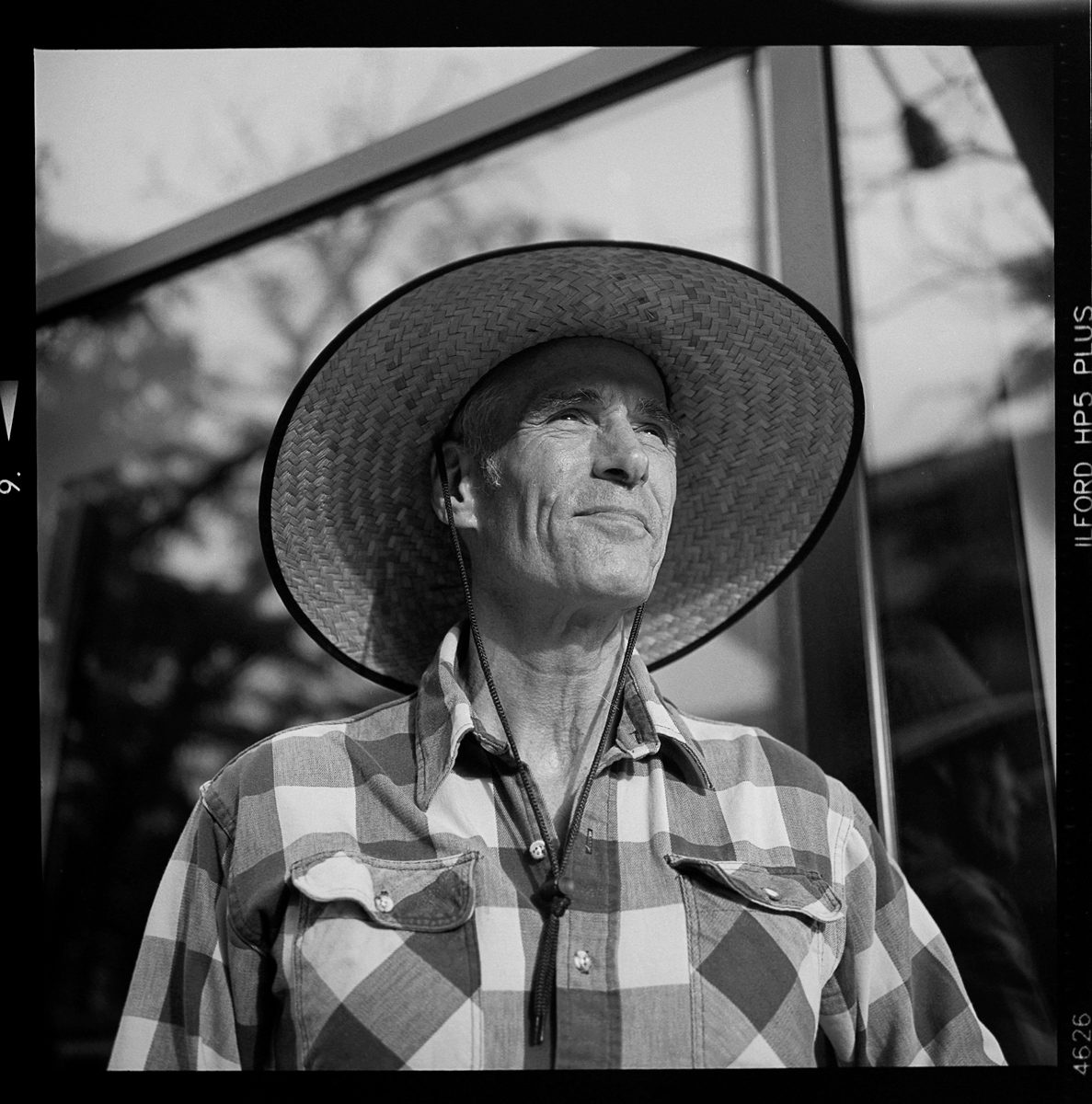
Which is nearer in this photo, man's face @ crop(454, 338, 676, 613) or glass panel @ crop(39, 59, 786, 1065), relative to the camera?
man's face @ crop(454, 338, 676, 613)

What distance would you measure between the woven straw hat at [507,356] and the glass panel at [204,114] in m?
0.38

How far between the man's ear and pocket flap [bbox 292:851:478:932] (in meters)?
0.43

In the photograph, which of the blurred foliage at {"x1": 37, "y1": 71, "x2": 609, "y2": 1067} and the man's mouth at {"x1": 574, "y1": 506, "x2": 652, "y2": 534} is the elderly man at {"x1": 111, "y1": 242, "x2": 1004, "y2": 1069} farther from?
the blurred foliage at {"x1": 37, "y1": 71, "x2": 609, "y2": 1067}

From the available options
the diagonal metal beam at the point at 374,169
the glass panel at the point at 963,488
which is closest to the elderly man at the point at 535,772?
the glass panel at the point at 963,488

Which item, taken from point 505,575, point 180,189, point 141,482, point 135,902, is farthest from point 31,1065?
point 180,189

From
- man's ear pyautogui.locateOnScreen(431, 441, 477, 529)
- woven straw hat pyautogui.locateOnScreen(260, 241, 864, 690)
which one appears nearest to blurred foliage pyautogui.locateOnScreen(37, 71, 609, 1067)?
woven straw hat pyautogui.locateOnScreen(260, 241, 864, 690)

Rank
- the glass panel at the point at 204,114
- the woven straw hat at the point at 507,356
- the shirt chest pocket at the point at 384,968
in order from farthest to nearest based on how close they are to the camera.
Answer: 1. the glass panel at the point at 204,114
2. the woven straw hat at the point at 507,356
3. the shirt chest pocket at the point at 384,968

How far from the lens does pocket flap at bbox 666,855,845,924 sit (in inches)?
59.1

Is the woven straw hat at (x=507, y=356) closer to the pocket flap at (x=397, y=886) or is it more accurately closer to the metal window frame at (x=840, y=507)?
the metal window frame at (x=840, y=507)

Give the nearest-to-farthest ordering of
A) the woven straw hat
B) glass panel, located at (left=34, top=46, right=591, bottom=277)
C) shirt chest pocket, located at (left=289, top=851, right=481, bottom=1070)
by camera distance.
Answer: shirt chest pocket, located at (left=289, top=851, right=481, bottom=1070)
the woven straw hat
glass panel, located at (left=34, top=46, right=591, bottom=277)

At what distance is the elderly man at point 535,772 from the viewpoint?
146cm

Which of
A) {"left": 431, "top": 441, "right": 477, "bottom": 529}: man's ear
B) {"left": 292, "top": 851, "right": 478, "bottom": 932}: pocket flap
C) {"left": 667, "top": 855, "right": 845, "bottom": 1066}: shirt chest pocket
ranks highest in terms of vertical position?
{"left": 431, "top": 441, "right": 477, "bottom": 529}: man's ear

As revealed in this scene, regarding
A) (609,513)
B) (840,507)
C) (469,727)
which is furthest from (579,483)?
(840,507)

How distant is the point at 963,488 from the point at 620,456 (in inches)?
22.1
